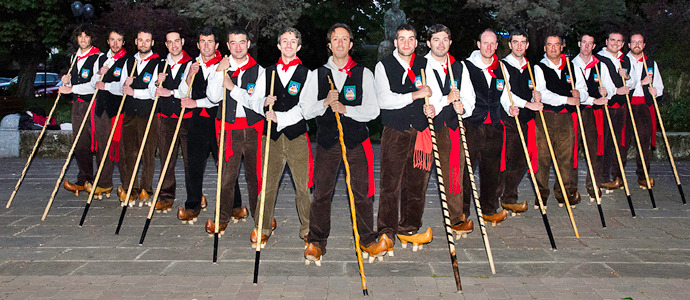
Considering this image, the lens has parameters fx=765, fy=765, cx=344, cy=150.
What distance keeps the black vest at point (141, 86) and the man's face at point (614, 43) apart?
5552mm

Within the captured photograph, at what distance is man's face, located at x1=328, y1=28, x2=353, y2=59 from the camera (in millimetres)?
6277

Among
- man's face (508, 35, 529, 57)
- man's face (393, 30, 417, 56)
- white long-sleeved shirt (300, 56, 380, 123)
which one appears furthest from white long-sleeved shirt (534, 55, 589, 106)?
white long-sleeved shirt (300, 56, 380, 123)

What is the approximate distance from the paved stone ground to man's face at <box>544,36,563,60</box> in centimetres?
180

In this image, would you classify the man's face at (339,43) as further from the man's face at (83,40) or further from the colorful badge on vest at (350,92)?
the man's face at (83,40)

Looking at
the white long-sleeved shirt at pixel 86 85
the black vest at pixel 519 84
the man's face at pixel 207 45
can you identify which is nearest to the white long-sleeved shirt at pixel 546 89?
the black vest at pixel 519 84

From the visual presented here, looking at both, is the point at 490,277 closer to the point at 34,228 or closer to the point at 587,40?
the point at 587,40

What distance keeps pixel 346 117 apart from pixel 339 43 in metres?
0.61

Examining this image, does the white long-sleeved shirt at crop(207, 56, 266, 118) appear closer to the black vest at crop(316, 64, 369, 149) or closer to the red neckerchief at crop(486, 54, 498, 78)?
the black vest at crop(316, 64, 369, 149)

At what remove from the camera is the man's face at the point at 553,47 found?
8.40m

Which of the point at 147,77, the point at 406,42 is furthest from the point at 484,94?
the point at 147,77

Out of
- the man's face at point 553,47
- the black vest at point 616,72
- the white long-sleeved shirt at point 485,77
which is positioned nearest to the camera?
the white long-sleeved shirt at point 485,77

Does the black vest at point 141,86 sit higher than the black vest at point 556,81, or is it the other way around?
the black vest at point 556,81

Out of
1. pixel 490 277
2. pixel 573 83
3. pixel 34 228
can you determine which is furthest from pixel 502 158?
pixel 34 228

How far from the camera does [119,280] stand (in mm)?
5949
